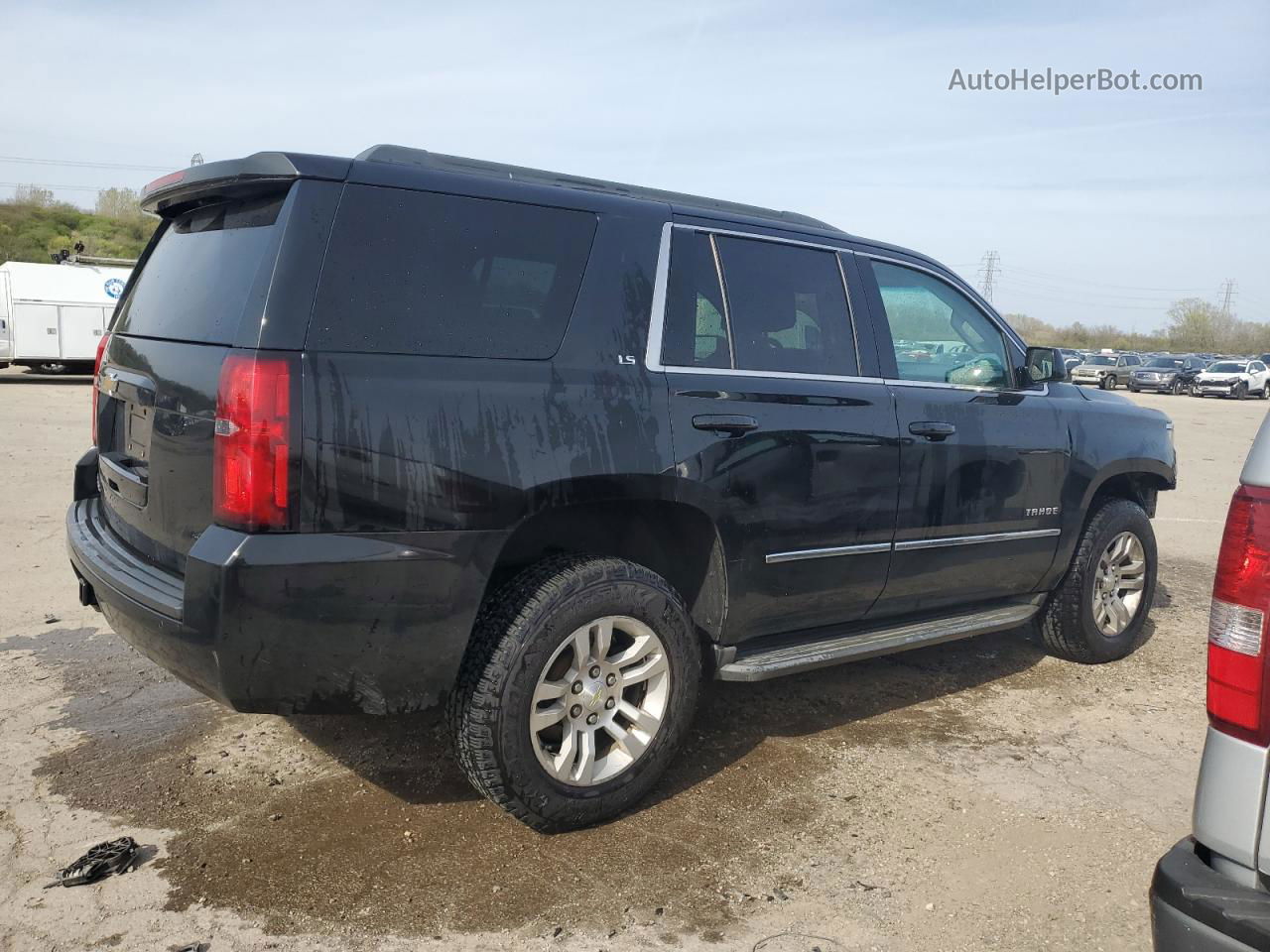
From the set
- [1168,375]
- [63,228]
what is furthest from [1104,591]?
[63,228]

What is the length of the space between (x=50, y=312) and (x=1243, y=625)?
24988 millimetres

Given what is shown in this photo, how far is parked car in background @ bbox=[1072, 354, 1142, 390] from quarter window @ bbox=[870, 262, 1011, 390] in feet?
137

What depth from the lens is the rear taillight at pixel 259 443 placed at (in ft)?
8.91

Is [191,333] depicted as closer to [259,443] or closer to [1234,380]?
[259,443]

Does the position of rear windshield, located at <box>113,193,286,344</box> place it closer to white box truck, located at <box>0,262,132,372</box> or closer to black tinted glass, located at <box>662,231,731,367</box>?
black tinted glass, located at <box>662,231,731,367</box>

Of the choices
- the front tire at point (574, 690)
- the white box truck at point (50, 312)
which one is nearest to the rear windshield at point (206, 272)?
the front tire at point (574, 690)

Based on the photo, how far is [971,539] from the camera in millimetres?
4473

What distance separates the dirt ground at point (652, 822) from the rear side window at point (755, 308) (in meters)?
1.53

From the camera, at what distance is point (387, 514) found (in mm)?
2869

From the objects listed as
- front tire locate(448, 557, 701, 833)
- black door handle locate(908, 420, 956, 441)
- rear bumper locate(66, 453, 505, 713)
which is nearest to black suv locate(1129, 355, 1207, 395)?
black door handle locate(908, 420, 956, 441)

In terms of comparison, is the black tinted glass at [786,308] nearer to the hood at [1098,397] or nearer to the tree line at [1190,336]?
the hood at [1098,397]

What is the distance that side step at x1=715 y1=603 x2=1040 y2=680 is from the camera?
3.73 metres

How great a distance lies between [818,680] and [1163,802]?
1.60 metres

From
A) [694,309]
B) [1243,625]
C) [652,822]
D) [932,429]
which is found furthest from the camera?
[932,429]
